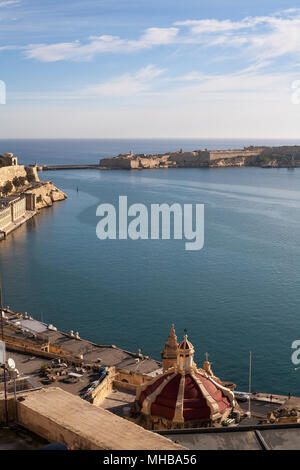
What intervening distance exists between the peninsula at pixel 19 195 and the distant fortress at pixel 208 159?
59.1m

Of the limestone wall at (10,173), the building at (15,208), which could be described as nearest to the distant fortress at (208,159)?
the limestone wall at (10,173)

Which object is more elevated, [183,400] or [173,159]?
[173,159]

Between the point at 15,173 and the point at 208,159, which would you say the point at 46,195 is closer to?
the point at 15,173

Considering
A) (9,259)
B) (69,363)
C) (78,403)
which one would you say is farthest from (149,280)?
(78,403)

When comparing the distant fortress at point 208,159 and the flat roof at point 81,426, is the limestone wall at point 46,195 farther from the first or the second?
the flat roof at point 81,426

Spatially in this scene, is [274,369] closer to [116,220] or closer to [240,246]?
[240,246]

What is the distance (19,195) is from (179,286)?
43447 millimetres

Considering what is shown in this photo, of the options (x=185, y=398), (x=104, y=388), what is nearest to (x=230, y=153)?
(x=104, y=388)

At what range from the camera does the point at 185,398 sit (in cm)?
1500

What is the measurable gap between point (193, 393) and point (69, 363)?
→ 290 inches

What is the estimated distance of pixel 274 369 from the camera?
80.9 ft

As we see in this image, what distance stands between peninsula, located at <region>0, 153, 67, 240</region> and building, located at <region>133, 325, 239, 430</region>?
141 feet

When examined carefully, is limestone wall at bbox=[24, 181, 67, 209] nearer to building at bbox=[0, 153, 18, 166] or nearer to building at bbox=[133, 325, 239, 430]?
building at bbox=[0, 153, 18, 166]

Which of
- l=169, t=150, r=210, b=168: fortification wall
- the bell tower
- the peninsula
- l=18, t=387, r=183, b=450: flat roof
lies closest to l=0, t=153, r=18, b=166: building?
the peninsula
